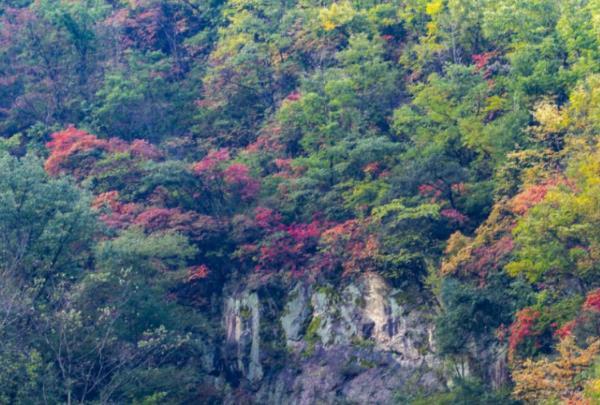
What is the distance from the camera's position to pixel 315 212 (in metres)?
24.3

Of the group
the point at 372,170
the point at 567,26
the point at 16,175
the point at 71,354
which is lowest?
the point at 71,354

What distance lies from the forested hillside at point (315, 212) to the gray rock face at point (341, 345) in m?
0.06

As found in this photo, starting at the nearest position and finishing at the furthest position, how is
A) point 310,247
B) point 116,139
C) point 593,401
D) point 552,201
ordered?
point 593,401
point 552,201
point 310,247
point 116,139

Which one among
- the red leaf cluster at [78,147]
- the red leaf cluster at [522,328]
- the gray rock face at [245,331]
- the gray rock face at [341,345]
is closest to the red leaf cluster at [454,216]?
the gray rock face at [341,345]

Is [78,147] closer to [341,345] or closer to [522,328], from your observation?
[341,345]

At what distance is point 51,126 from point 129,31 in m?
6.65

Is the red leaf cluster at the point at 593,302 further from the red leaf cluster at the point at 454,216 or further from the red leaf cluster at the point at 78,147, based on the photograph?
the red leaf cluster at the point at 78,147

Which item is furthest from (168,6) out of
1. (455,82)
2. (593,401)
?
(593,401)

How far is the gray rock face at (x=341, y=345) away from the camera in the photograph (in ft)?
69.2

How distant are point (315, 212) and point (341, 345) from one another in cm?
394

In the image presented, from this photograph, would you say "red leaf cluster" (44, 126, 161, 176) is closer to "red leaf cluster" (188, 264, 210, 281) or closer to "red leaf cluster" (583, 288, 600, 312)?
"red leaf cluster" (188, 264, 210, 281)

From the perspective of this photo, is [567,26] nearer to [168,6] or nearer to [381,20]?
[381,20]

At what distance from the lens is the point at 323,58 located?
30.4 m

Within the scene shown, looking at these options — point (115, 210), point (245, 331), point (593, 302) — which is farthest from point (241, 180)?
point (593, 302)
